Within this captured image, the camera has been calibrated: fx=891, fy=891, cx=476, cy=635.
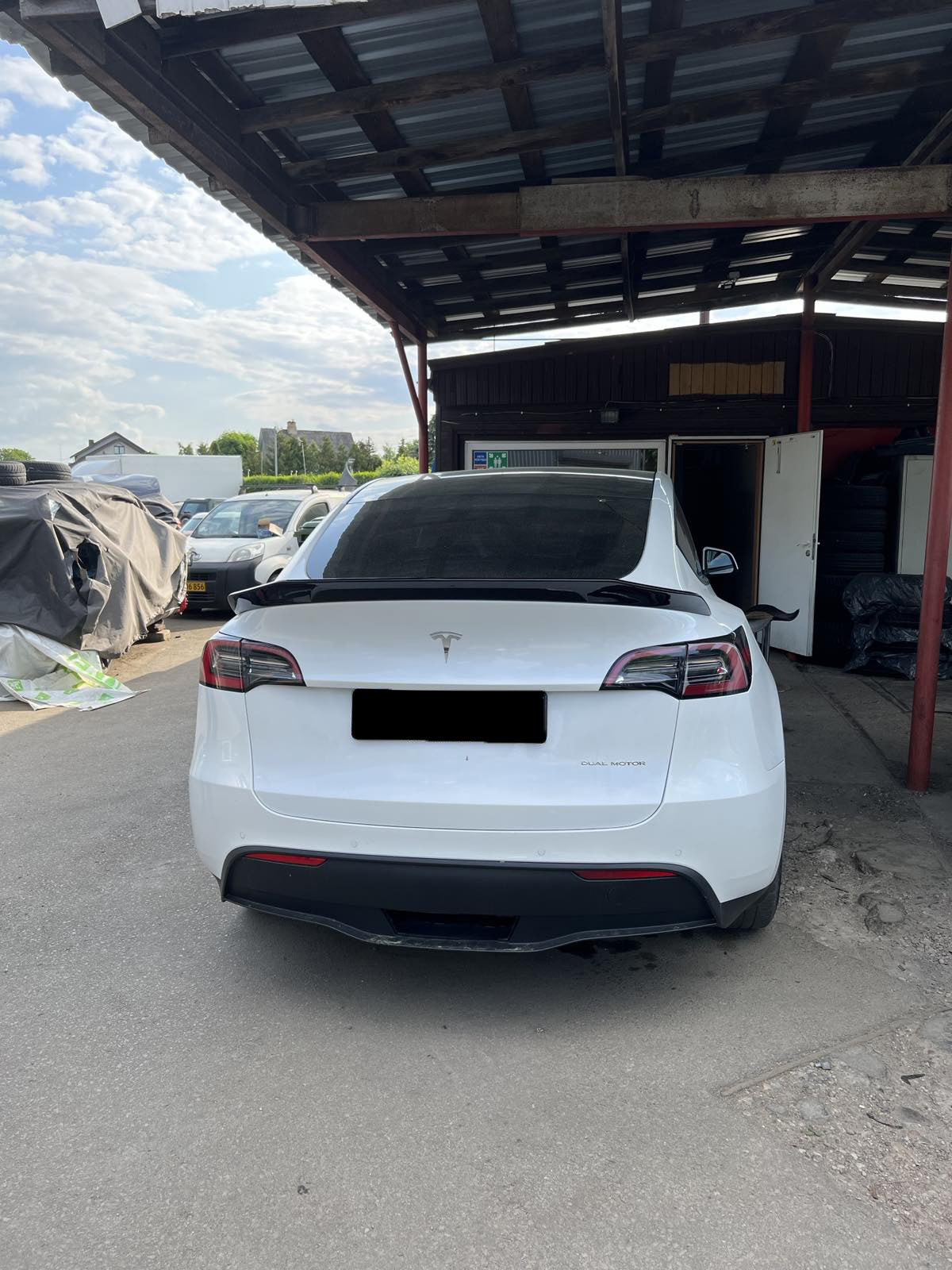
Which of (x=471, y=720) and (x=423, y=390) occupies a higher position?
(x=423, y=390)

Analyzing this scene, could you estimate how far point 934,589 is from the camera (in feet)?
15.0

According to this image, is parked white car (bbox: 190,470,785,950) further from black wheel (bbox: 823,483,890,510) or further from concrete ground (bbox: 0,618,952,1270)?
black wheel (bbox: 823,483,890,510)

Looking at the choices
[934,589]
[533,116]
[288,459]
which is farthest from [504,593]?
[288,459]

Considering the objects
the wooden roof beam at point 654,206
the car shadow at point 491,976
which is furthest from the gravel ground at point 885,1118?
the wooden roof beam at point 654,206

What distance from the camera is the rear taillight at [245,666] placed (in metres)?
2.46

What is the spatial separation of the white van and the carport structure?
4355 millimetres

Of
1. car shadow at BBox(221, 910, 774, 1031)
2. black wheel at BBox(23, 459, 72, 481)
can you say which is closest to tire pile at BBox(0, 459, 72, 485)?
black wheel at BBox(23, 459, 72, 481)

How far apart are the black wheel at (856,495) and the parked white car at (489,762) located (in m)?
6.81

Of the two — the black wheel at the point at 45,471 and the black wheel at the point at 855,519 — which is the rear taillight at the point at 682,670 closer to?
the black wheel at the point at 855,519

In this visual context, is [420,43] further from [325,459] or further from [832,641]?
[325,459]

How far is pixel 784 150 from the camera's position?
20.5ft

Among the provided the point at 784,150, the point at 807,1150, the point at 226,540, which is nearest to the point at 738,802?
the point at 807,1150

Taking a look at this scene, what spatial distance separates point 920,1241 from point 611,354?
9.84m

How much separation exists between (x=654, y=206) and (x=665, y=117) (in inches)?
19.0
